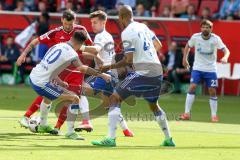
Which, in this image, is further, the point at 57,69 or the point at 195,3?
the point at 195,3

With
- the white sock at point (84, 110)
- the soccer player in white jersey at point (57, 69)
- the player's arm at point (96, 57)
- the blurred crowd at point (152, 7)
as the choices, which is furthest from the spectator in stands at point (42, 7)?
the soccer player in white jersey at point (57, 69)

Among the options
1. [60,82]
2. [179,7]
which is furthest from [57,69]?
[179,7]

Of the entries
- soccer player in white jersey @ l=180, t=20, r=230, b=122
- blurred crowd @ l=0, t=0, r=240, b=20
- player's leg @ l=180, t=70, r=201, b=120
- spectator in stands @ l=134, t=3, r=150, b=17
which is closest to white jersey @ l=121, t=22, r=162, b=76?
player's leg @ l=180, t=70, r=201, b=120

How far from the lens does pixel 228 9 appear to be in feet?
91.6

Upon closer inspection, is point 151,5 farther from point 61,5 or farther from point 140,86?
point 140,86

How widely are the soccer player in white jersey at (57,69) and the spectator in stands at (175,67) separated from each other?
12.5m

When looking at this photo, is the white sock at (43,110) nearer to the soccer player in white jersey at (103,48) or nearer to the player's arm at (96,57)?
the soccer player in white jersey at (103,48)

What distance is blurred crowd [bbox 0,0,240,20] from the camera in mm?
27891

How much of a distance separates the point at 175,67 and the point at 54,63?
1321 centimetres

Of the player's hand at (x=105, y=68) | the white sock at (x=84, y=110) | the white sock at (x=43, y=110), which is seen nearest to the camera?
the player's hand at (x=105, y=68)

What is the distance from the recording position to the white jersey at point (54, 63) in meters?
14.4

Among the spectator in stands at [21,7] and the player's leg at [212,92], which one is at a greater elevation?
the spectator in stands at [21,7]

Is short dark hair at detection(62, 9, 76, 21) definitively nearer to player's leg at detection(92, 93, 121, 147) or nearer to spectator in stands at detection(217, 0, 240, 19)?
player's leg at detection(92, 93, 121, 147)
